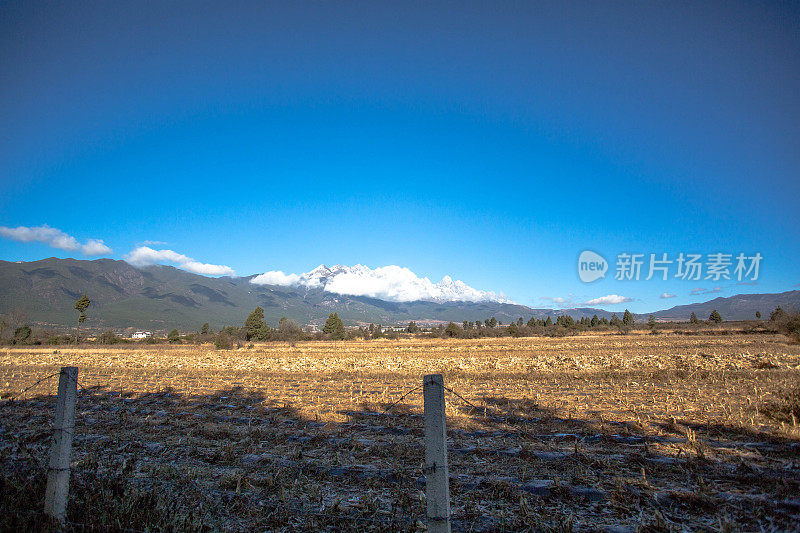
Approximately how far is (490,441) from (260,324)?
76.3 metres

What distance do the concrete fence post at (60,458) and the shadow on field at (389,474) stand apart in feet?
0.54

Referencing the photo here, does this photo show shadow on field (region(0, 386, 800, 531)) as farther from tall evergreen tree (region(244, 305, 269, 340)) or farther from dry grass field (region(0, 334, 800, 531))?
tall evergreen tree (region(244, 305, 269, 340))

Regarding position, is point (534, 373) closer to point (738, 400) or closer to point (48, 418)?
point (738, 400)

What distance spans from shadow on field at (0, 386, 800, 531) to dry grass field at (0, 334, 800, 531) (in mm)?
35

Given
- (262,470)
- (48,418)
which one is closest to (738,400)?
(262,470)

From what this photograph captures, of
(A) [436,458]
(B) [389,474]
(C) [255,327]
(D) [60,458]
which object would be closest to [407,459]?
(B) [389,474]

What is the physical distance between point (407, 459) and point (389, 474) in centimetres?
84

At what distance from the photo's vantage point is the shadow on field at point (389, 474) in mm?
4680

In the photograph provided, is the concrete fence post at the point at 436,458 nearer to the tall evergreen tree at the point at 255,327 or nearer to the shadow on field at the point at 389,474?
the shadow on field at the point at 389,474

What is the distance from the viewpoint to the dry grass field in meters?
4.75

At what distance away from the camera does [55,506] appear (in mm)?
4398

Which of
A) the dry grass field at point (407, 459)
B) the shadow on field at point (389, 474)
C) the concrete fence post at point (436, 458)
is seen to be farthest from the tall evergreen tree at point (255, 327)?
the concrete fence post at point (436, 458)

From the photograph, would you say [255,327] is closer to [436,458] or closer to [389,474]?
[389,474]

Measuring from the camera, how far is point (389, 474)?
6.54 m
